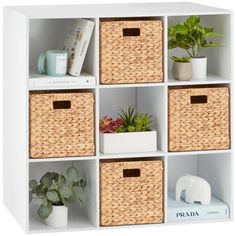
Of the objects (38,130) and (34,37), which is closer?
(38,130)

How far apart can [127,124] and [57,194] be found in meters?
0.51

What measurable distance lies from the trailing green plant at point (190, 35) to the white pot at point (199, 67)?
2.5 inches

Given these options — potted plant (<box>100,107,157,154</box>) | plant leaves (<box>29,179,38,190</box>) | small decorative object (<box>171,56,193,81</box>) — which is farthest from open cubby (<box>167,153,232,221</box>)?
plant leaves (<box>29,179,38,190</box>)

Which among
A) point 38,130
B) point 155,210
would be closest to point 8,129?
point 38,130

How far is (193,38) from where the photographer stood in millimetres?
5770

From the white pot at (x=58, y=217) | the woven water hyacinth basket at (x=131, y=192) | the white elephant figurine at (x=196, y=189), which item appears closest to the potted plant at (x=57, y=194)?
the white pot at (x=58, y=217)

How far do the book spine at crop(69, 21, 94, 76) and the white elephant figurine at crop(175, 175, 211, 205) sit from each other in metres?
0.85

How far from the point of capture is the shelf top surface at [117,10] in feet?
18.1

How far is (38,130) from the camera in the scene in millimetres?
5496

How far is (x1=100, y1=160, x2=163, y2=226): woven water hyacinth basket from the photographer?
5.61 m

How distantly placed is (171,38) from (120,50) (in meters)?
0.41

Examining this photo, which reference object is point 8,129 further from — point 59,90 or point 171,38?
point 171,38

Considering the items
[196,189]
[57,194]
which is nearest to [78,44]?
[57,194]

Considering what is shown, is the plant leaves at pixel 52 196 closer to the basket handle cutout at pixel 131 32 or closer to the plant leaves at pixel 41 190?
the plant leaves at pixel 41 190
